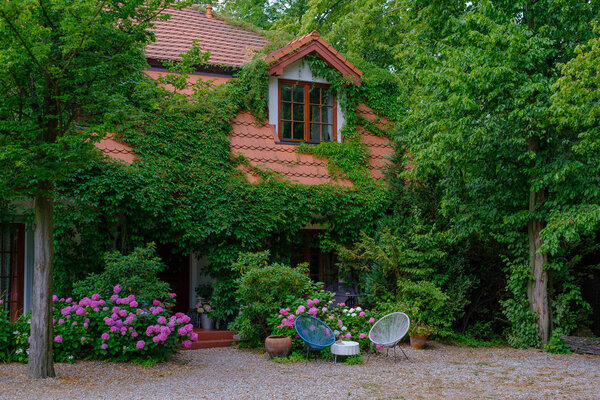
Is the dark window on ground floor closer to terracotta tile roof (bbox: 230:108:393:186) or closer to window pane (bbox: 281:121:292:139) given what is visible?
terracotta tile roof (bbox: 230:108:393:186)

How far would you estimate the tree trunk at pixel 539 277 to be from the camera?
34.3 feet

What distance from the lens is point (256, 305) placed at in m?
9.73

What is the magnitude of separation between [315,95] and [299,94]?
402 mm

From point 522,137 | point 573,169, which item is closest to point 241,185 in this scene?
point 522,137

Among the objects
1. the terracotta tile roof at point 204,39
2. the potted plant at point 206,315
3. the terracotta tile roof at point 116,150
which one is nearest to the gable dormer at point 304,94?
the terracotta tile roof at point 204,39

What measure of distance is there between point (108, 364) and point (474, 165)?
6.91m

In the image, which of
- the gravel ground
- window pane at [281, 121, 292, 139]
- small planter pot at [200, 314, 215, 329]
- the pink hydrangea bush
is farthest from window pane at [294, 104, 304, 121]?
the pink hydrangea bush

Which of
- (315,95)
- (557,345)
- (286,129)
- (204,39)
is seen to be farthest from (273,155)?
(557,345)

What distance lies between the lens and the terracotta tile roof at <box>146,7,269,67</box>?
12.9 metres

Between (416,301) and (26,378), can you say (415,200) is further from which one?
(26,378)

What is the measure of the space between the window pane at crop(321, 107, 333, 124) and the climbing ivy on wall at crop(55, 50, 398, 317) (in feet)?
3.97

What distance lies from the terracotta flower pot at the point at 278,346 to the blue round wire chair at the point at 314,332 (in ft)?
1.10

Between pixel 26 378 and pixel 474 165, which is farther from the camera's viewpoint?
pixel 474 165

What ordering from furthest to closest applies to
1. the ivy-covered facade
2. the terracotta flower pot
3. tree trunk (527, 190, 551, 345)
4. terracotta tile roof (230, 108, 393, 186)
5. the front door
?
the front door
terracotta tile roof (230, 108, 393, 186)
tree trunk (527, 190, 551, 345)
the ivy-covered facade
the terracotta flower pot
